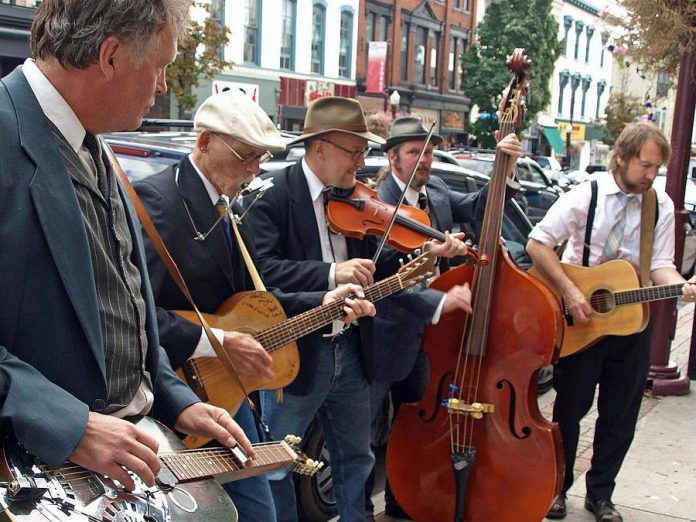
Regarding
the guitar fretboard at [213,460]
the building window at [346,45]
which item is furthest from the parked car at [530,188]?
the building window at [346,45]

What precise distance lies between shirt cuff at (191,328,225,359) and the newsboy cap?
70 cm

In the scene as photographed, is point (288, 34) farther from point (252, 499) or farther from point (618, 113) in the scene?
point (252, 499)

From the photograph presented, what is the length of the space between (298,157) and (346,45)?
94.7 feet

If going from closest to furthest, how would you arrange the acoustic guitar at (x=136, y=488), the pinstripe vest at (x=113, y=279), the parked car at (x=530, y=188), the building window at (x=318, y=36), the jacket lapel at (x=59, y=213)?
the acoustic guitar at (x=136, y=488) < the jacket lapel at (x=59, y=213) < the pinstripe vest at (x=113, y=279) < the parked car at (x=530, y=188) < the building window at (x=318, y=36)

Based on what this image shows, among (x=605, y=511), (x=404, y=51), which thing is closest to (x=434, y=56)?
(x=404, y=51)

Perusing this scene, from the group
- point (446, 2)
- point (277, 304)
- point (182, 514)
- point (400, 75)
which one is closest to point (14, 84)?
point (182, 514)

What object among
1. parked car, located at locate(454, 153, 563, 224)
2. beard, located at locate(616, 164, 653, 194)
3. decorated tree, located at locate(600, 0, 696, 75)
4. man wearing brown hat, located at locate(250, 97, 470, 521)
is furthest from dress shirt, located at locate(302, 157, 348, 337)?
parked car, located at locate(454, 153, 563, 224)

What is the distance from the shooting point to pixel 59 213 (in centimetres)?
168

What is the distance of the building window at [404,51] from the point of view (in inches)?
1501

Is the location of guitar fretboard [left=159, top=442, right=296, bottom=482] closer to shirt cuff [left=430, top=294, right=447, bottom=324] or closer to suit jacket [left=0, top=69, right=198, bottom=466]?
suit jacket [left=0, top=69, right=198, bottom=466]

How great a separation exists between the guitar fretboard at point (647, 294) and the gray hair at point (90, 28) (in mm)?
3042

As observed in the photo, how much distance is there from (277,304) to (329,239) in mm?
623

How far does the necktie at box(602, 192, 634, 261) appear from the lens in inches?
170

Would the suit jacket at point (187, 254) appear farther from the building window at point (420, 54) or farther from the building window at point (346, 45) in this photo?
the building window at point (420, 54)
